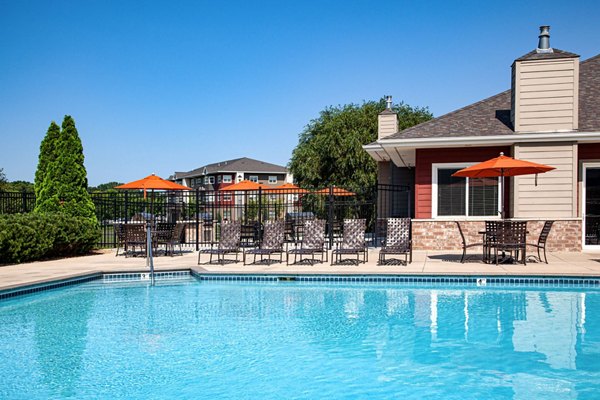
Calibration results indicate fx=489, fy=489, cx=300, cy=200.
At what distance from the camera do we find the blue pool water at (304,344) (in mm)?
4480

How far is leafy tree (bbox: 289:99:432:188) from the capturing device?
24.6m

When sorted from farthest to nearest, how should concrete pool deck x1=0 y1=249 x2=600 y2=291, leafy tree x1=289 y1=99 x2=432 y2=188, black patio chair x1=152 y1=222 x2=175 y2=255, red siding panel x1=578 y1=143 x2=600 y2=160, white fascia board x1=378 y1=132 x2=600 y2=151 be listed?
leafy tree x1=289 y1=99 x2=432 y2=188
black patio chair x1=152 y1=222 x2=175 y2=255
red siding panel x1=578 y1=143 x2=600 y2=160
white fascia board x1=378 y1=132 x2=600 y2=151
concrete pool deck x1=0 y1=249 x2=600 y2=291

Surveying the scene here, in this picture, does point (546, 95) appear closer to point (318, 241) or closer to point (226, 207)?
point (318, 241)

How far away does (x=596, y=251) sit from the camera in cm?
1256

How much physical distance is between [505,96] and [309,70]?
31.5 feet

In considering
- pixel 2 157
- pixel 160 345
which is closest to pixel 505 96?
pixel 160 345

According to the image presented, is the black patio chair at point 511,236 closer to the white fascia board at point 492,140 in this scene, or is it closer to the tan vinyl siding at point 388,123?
the white fascia board at point 492,140

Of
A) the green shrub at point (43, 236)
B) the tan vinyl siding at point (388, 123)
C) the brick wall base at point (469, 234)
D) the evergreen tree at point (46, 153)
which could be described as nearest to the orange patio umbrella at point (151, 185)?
the green shrub at point (43, 236)

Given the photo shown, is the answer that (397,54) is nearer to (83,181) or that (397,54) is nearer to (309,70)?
(309,70)

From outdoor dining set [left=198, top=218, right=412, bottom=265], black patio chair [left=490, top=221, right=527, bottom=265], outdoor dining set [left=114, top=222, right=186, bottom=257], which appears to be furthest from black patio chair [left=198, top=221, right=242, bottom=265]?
black patio chair [left=490, top=221, right=527, bottom=265]

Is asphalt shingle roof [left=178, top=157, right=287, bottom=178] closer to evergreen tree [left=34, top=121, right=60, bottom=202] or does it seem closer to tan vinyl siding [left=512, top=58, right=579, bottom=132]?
evergreen tree [left=34, top=121, right=60, bottom=202]

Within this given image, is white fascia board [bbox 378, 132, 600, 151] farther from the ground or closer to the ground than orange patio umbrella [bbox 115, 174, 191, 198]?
farther from the ground

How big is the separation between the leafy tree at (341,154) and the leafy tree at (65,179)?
44.8 ft

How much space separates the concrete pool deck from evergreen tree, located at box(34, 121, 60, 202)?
263 cm
